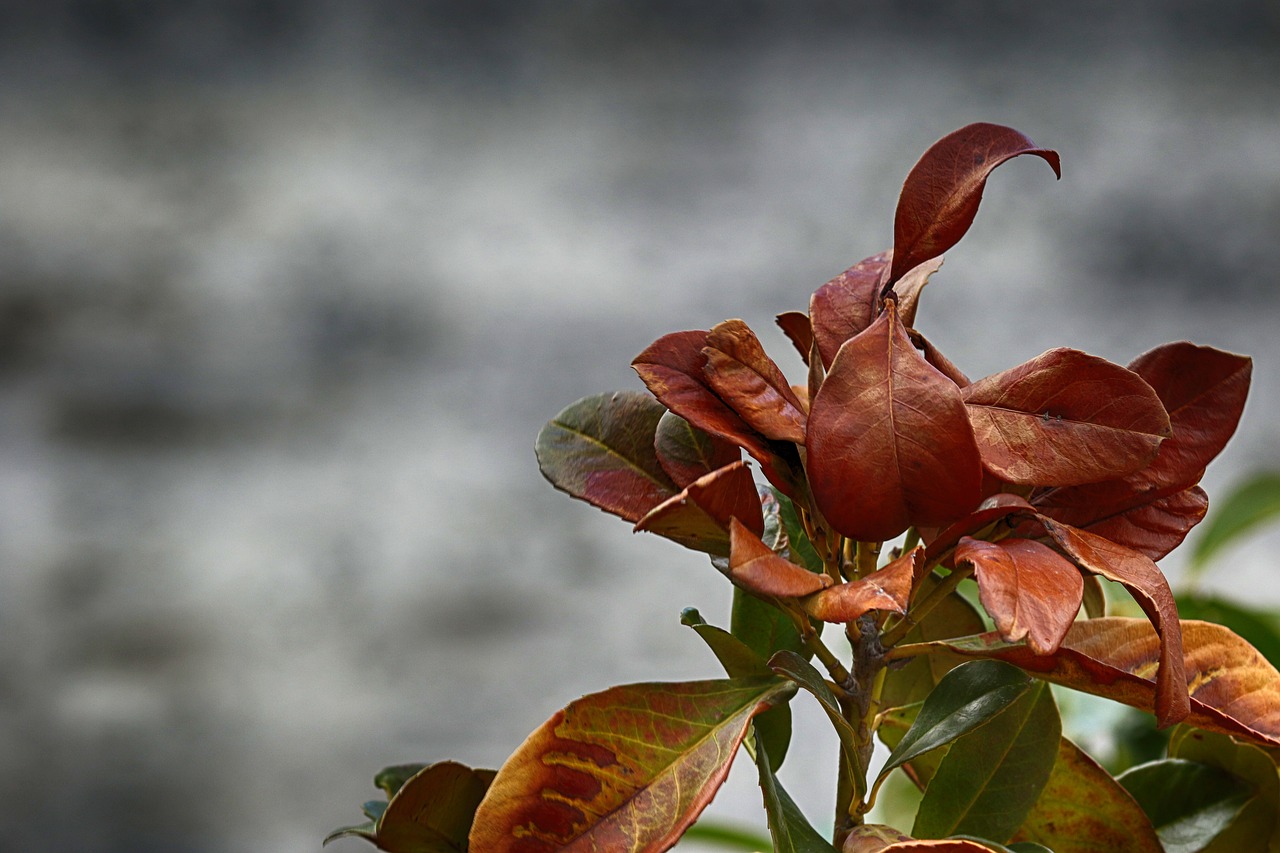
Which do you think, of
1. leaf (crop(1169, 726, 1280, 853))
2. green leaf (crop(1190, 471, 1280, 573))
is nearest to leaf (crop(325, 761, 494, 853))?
leaf (crop(1169, 726, 1280, 853))

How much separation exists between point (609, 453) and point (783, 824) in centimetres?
12

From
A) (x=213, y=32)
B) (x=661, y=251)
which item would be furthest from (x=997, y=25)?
(x=213, y=32)

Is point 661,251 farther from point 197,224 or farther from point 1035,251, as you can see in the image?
point 197,224

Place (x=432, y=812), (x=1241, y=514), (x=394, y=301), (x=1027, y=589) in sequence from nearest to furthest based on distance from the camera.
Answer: (x=1027, y=589) < (x=432, y=812) < (x=1241, y=514) < (x=394, y=301)

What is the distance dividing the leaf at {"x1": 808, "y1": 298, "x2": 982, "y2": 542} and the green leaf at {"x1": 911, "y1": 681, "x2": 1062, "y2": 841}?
4.8 inches

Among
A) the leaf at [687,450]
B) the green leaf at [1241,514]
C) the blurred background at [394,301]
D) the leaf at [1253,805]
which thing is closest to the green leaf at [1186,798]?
the leaf at [1253,805]

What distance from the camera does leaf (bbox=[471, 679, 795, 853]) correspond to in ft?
0.90

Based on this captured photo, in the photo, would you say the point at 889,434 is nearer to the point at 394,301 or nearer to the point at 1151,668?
the point at 1151,668

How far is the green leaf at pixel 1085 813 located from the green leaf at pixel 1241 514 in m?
0.67

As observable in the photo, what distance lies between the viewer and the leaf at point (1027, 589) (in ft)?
0.76

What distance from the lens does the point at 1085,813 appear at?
381mm

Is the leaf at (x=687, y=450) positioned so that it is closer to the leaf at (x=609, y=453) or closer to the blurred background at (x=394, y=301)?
the leaf at (x=609, y=453)

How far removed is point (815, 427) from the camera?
0.88 feet

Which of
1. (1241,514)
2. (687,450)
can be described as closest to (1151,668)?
(687,450)
